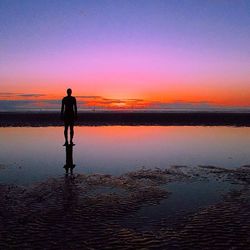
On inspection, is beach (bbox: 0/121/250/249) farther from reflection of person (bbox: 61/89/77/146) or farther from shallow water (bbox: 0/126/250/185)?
reflection of person (bbox: 61/89/77/146)

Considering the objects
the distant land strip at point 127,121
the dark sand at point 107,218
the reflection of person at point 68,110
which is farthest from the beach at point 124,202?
the distant land strip at point 127,121

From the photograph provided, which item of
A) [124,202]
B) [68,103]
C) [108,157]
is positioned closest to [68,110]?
[68,103]

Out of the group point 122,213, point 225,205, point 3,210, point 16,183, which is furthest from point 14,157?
point 225,205

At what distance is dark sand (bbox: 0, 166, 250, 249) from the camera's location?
747 centimetres

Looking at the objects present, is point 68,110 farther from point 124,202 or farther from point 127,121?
point 127,121

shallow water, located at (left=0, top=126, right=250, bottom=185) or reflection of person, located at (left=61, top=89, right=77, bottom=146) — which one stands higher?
reflection of person, located at (left=61, top=89, right=77, bottom=146)

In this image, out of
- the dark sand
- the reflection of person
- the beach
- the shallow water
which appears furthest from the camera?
the reflection of person

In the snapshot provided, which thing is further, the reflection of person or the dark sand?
the reflection of person

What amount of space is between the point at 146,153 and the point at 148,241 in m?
14.2

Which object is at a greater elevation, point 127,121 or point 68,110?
point 68,110

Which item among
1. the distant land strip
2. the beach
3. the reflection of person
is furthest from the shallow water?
the distant land strip

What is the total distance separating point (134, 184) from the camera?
13141mm

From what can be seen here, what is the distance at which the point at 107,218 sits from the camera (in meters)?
9.13

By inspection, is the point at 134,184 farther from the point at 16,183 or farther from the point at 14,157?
the point at 14,157
